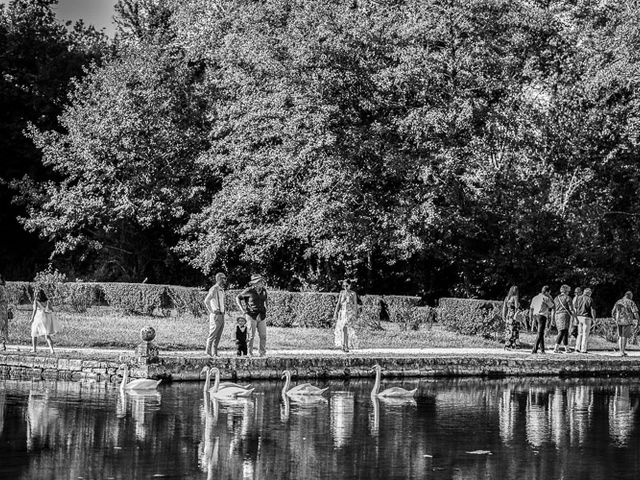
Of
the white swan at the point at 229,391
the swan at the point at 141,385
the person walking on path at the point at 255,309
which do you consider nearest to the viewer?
the white swan at the point at 229,391

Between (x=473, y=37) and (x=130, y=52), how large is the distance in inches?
617

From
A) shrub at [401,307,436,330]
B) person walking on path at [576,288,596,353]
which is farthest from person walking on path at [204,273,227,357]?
person walking on path at [576,288,596,353]

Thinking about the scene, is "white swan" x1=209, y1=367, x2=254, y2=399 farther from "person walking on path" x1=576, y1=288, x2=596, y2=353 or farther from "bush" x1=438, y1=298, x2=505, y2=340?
"bush" x1=438, y1=298, x2=505, y2=340

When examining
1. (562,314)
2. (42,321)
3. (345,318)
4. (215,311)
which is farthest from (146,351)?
(562,314)

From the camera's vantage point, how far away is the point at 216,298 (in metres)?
24.3

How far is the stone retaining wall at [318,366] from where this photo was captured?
2292 centimetres

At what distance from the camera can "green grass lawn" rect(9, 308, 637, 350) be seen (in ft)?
91.7

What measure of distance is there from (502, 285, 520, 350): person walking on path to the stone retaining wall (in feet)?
8.57

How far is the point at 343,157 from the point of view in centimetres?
3575

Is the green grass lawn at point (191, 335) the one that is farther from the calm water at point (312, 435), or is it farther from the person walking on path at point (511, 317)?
the calm water at point (312, 435)

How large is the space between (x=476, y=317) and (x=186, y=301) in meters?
9.31

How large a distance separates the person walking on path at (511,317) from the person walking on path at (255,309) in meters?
7.82

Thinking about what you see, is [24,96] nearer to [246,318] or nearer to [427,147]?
[427,147]

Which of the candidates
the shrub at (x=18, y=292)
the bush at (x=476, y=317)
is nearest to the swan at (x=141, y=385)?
the bush at (x=476, y=317)
